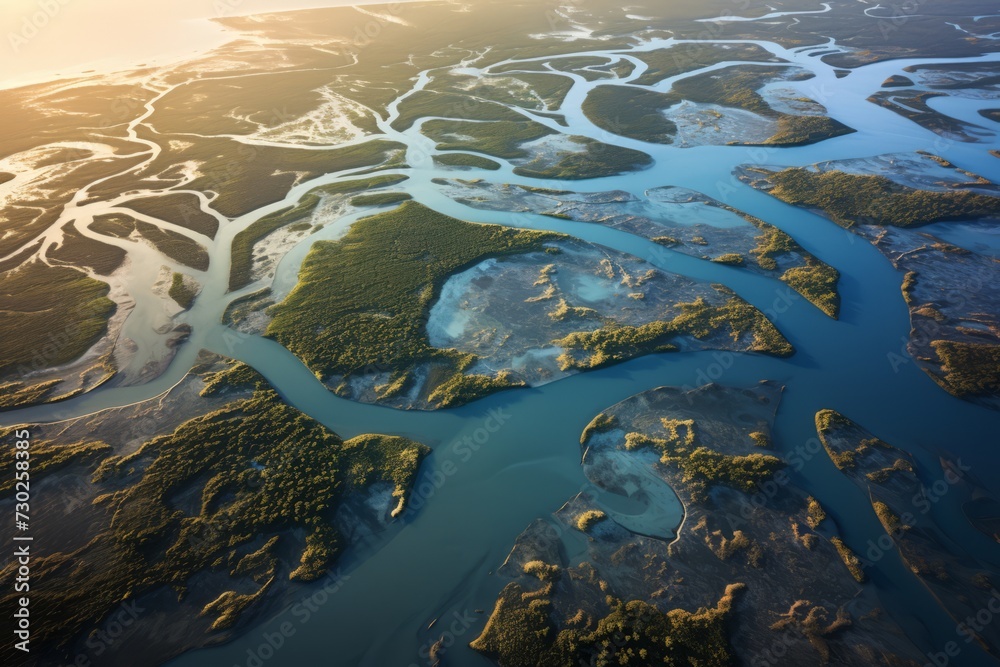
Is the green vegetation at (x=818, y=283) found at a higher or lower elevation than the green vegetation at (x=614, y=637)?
higher

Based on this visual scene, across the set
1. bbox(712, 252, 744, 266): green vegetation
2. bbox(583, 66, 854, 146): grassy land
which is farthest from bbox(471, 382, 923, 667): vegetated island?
bbox(583, 66, 854, 146): grassy land

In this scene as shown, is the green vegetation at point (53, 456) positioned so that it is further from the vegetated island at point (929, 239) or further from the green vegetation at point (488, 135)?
the green vegetation at point (488, 135)

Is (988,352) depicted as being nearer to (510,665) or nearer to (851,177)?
(851,177)

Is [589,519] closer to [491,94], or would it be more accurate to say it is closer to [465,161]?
[465,161]

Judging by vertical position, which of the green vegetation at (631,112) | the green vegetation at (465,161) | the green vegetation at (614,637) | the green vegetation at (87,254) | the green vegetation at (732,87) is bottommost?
the green vegetation at (614,637)

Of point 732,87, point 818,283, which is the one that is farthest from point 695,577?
point 732,87

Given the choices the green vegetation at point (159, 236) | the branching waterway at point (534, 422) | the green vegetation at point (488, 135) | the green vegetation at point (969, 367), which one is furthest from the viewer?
the green vegetation at point (488, 135)

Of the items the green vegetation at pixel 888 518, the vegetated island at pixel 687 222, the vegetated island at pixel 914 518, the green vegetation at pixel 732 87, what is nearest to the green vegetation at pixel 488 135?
the vegetated island at pixel 687 222
